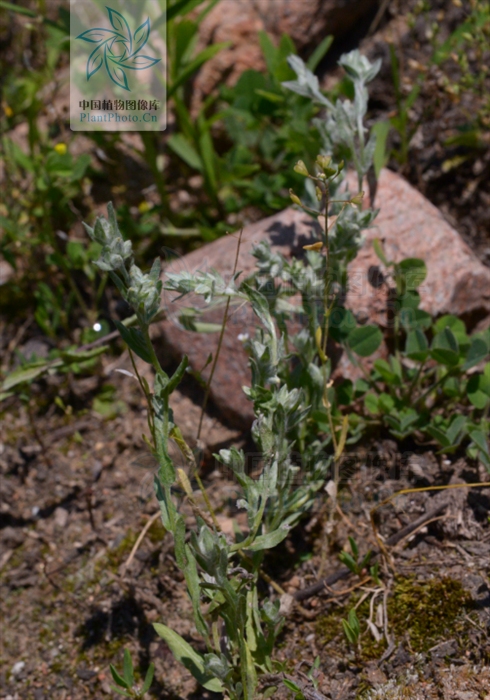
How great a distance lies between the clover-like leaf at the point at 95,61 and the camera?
3.26m

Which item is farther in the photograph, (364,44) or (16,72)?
(16,72)

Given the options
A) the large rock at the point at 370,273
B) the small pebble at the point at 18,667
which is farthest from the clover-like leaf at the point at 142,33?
the small pebble at the point at 18,667

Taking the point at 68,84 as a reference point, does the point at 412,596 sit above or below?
below

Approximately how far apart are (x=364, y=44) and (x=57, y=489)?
3.01 metres

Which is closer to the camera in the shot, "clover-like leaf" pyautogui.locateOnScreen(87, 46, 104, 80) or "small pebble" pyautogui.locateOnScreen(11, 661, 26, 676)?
"small pebble" pyautogui.locateOnScreen(11, 661, 26, 676)

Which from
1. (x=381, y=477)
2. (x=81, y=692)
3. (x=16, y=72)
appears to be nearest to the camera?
(x=81, y=692)

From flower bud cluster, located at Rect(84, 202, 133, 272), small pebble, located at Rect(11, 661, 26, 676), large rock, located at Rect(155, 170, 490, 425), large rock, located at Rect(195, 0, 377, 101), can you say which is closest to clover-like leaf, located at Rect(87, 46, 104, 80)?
large rock, located at Rect(195, 0, 377, 101)

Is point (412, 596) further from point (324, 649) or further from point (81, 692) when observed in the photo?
point (81, 692)

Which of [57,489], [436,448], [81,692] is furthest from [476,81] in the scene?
[81,692]

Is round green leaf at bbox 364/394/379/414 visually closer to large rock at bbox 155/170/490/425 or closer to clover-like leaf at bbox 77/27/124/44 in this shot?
large rock at bbox 155/170/490/425

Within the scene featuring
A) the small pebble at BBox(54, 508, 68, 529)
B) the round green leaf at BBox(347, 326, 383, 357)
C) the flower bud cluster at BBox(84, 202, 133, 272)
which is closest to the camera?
the flower bud cluster at BBox(84, 202, 133, 272)

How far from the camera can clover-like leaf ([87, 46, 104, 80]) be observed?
3.26 metres

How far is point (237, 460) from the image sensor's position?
1.84m

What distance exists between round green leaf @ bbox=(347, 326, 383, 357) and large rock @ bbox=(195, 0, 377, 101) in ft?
6.98
